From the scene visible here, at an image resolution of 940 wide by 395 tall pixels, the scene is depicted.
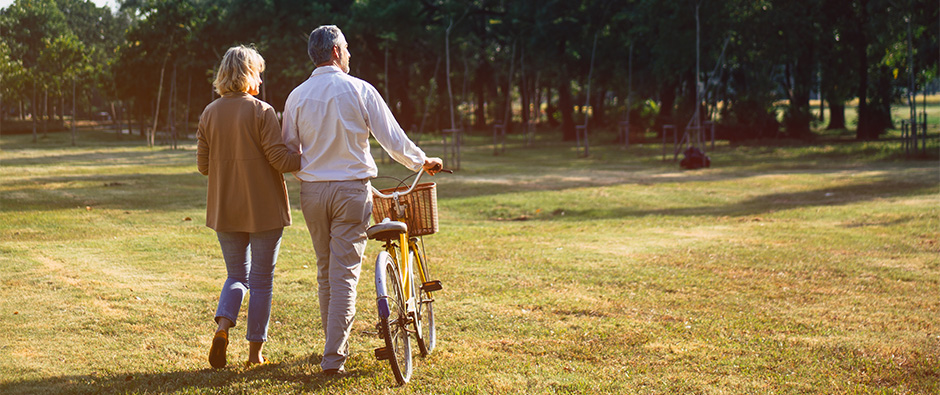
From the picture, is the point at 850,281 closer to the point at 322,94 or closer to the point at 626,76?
the point at 322,94

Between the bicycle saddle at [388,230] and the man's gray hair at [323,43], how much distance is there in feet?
2.77

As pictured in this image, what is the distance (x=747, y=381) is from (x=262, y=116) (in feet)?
9.30

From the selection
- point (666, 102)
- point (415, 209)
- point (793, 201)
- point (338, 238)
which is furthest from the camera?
point (666, 102)

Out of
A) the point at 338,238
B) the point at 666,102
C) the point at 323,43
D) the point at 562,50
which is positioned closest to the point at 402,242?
the point at 338,238

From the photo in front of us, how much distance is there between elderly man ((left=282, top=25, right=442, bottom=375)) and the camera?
4.07m

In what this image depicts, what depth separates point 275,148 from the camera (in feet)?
13.5

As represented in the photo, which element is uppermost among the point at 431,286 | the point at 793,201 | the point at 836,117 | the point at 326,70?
the point at 836,117

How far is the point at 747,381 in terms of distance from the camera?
4465mm

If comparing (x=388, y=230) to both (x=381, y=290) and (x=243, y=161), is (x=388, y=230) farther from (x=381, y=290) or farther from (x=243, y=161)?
(x=243, y=161)

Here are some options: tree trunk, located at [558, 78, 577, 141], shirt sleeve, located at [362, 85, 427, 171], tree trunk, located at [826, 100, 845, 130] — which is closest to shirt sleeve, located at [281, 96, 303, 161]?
shirt sleeve, located at [362, 85, 427, 171]

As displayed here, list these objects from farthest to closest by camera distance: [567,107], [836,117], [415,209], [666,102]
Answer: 1. [836,117]
2. [666,102]
3. [567,107]
4. [415,209]

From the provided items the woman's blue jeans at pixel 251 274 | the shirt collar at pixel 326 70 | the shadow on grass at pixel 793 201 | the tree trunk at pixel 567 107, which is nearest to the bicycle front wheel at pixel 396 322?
the woman's blue jeans at pixel 251 274

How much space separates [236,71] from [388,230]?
1067 millimetres

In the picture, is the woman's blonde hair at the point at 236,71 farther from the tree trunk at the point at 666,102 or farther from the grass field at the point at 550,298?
the tree trunk at the point at 666,102
